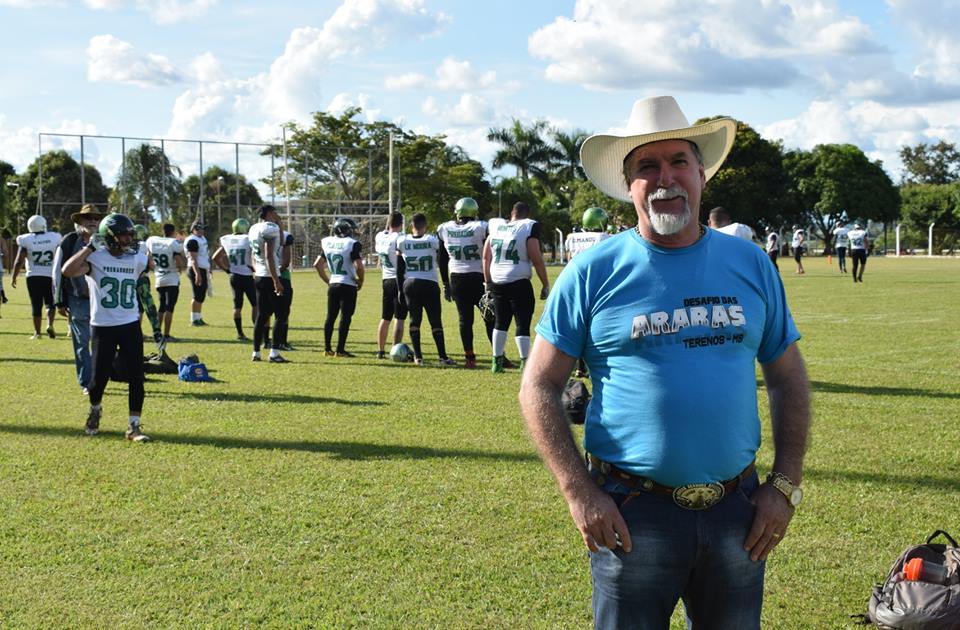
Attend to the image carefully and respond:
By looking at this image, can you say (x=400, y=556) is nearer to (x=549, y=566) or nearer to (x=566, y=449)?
(x=549, y=566)

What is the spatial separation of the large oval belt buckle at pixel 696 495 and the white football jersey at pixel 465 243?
1048 cm

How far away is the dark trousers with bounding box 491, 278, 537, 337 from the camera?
12.5 meters

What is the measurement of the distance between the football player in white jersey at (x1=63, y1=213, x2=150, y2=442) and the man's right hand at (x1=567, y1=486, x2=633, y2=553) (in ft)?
21.9

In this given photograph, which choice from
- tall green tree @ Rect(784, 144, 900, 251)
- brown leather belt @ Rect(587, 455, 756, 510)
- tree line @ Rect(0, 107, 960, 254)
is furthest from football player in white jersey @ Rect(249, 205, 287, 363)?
tall green tree @ Rect(784, 144, 900, 251)

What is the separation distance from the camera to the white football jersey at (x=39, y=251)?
16.7 m

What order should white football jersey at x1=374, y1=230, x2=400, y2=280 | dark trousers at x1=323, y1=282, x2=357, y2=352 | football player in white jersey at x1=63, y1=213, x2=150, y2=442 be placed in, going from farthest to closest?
1. dark trousers at x1=323, y1=282, x2=357, y2=352
2. white football jersey at x1=374, y1=230, x2=400, y2=280
3. football player in white jersey at x1=63, y1=213, x2=150, y2=442

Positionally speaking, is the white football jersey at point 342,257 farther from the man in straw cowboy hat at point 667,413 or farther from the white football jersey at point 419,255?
the man in straw cowboy hat at point 667,413

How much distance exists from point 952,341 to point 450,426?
10.1 metres

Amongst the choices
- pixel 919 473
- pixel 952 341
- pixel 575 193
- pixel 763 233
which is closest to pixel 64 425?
pixel 919 473

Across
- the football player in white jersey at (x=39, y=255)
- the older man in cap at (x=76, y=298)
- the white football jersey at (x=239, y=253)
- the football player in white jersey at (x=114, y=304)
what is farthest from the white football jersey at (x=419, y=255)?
the football player in white jersey at (x=39, y=255)

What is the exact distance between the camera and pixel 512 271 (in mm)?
12414

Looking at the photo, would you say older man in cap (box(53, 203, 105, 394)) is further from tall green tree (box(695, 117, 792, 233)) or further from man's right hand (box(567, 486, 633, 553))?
tall green tree (box(695, 117, 792, 233))

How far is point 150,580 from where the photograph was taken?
205 inches

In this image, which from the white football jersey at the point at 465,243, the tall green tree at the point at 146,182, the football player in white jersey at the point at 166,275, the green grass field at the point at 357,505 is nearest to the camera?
the green grass field at the point at 357,505
